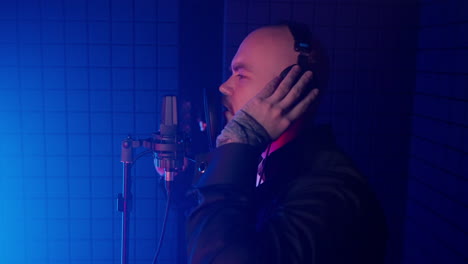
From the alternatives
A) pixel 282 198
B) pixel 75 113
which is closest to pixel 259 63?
pixel 282 198

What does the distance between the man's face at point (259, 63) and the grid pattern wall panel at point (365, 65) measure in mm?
1716

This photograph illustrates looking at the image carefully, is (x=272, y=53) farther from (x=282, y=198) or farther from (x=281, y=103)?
(x=282, y=198)

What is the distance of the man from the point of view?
84 centimetres

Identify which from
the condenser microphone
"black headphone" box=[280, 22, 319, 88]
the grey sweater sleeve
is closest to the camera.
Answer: the grey sweater sleeve

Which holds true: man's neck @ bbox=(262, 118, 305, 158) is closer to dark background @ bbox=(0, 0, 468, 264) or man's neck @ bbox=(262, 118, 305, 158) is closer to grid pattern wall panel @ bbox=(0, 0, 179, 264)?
dark background @ bbox=(0, 0, 468, 264)

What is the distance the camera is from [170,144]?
6.07 ft

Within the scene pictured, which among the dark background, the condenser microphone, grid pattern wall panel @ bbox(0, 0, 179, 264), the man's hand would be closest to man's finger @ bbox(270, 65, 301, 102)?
the man's hand

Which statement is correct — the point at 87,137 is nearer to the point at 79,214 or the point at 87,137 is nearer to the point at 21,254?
the point at 79,214

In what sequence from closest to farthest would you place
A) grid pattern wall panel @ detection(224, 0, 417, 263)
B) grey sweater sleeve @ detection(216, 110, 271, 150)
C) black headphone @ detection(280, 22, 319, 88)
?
grey sweater sleeve @ detection(216, 110, 271, 150) → black headphone @ detection(280, 22, 319, 88) → grid pattern wall panel @ detection(224, 0, 417, 263)

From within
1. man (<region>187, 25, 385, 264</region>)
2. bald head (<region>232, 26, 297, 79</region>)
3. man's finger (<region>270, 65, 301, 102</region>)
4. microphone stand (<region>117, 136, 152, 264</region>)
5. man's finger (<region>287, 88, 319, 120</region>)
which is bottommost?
microphone stand (<region>117, 136, 152, 264</region>)

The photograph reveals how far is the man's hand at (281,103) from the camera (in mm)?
945

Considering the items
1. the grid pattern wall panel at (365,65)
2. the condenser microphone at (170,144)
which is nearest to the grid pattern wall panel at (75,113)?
the grid pattern wall panel at (365,65)

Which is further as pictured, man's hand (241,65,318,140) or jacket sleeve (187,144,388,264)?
man's hand (241,65,318,140)

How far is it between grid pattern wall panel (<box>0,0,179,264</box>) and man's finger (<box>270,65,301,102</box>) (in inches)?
83.7
